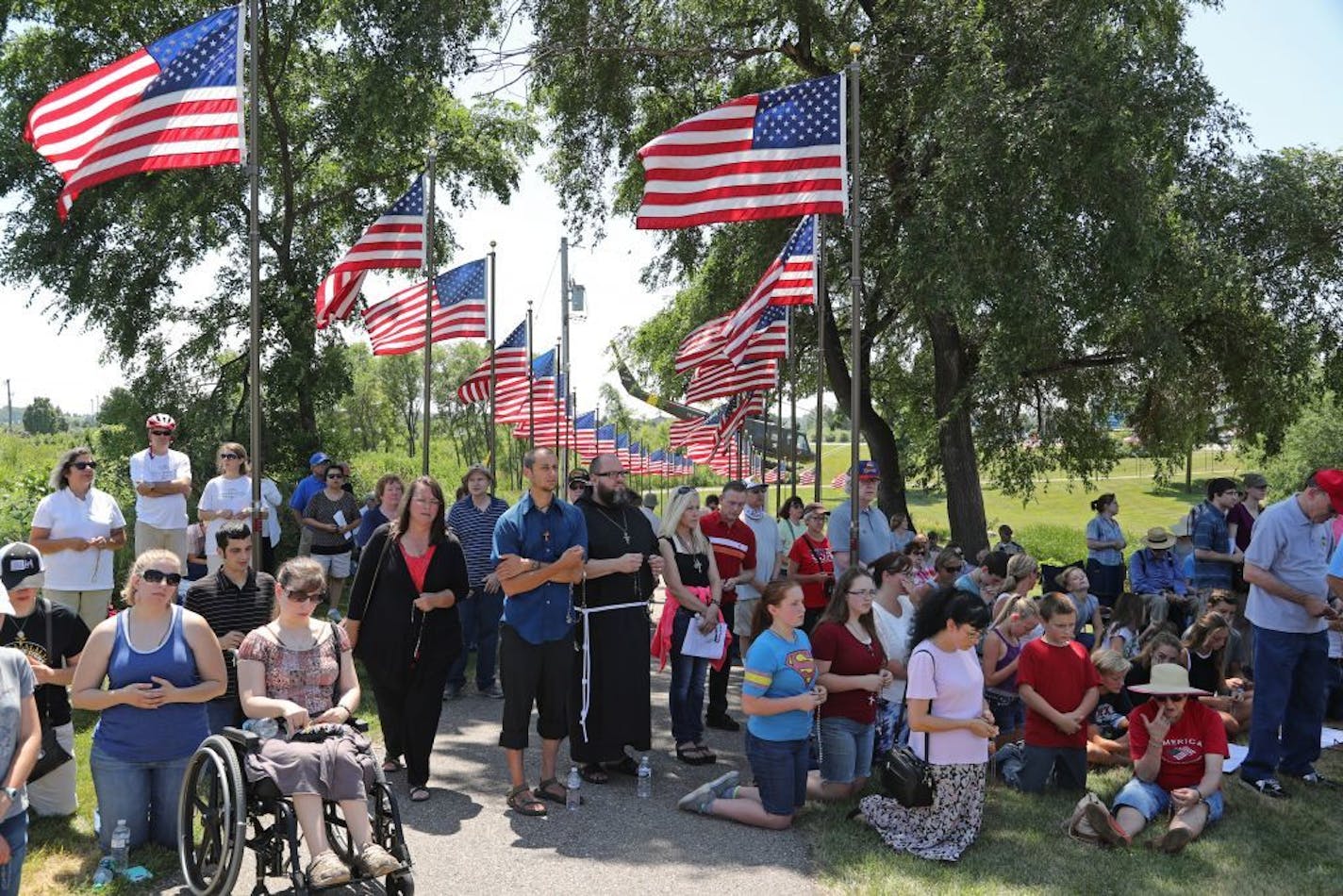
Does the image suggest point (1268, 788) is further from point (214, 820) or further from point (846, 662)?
point (214, 820)

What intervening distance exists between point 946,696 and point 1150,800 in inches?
57.7

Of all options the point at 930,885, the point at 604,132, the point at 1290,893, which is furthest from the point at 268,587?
the point at 604,132

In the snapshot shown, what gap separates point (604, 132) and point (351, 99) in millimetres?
5229

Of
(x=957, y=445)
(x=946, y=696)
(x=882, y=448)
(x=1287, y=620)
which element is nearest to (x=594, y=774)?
(x=946, y=696)

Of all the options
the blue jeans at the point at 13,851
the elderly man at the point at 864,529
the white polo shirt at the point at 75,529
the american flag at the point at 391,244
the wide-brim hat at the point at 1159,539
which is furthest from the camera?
the wide-brim hat at the point at 1159,539

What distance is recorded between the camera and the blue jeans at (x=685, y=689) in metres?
8.05

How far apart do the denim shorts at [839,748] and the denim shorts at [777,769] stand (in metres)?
0.49

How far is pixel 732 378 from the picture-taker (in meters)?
15.8

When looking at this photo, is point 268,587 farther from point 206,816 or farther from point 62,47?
point 62,47

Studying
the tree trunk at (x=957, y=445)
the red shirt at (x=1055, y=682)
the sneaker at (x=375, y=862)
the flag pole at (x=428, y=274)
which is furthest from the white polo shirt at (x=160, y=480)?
the tree trunk at (x=957, y=445)

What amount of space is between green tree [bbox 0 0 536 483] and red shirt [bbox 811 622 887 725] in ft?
43.3

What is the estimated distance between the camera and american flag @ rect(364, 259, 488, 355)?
13.9 metres

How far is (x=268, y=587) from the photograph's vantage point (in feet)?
22.4

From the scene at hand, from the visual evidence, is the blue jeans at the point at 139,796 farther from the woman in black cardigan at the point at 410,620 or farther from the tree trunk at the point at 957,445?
the tree trunk at the point at 957,445
